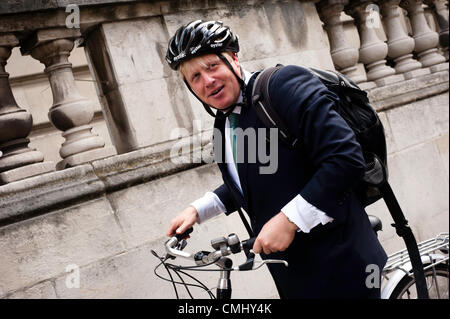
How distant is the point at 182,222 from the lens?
8.21ft

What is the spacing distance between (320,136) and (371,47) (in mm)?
3455

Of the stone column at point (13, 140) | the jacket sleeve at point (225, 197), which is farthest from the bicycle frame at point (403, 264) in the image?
the stone column at point (13, 140)

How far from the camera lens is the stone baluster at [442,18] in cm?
644

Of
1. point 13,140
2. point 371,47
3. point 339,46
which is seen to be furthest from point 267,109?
point 371,47

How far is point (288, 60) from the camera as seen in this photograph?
14.7 feet

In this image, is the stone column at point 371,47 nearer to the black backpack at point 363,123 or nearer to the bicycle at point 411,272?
the bicycle at point 411,272

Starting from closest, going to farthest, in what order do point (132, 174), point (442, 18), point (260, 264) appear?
point (260, 264)
point (132, 174)
point (442, 18)

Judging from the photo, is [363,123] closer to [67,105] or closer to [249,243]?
[249,243]

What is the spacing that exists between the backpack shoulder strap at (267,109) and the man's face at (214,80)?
11cm

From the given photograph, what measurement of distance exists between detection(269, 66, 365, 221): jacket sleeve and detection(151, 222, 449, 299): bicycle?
12.7 inches

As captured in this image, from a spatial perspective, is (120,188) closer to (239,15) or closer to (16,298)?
(16,298)

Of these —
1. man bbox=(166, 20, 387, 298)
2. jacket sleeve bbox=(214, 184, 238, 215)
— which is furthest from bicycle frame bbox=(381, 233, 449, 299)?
jacket sleeve bbox=(214, 184, 238, 215)

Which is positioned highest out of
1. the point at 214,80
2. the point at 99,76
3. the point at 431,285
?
the point at 99,76

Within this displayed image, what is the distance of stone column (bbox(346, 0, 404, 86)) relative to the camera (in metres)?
5.22
